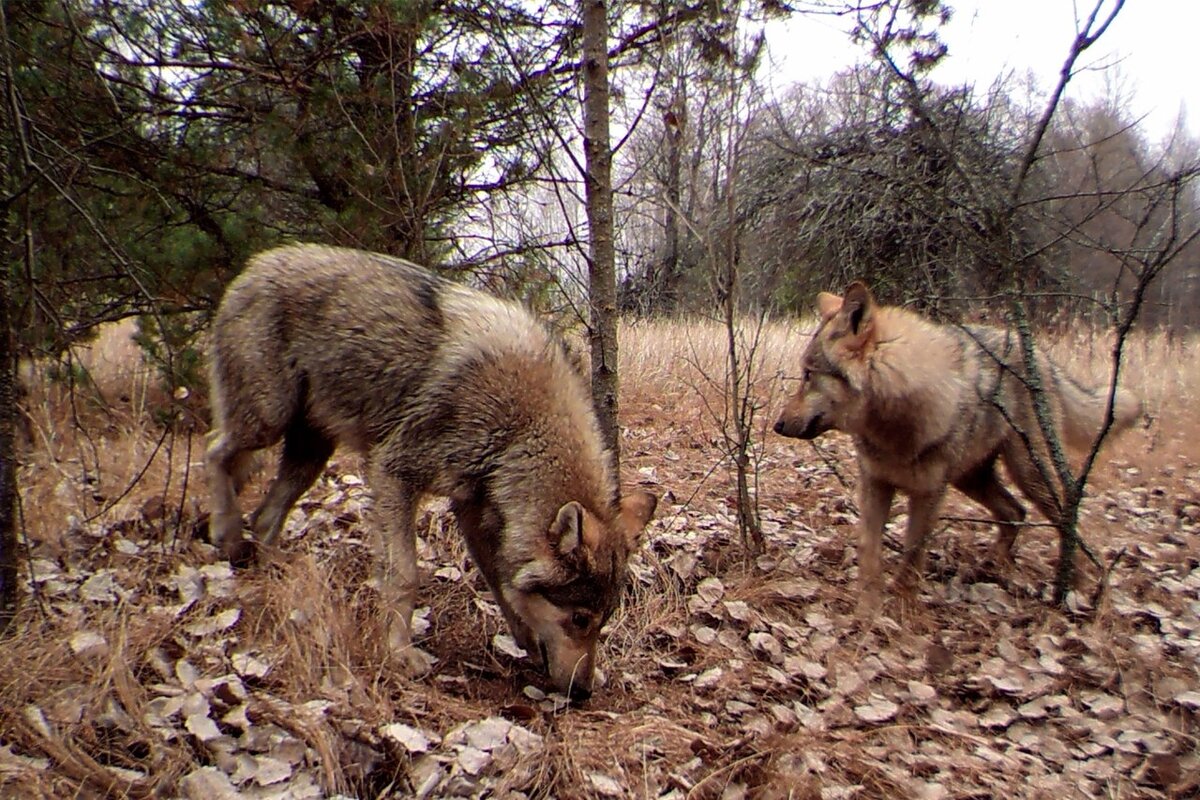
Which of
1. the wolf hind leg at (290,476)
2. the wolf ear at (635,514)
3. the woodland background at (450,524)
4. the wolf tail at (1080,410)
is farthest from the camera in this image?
the wolf tail at (1080,410)

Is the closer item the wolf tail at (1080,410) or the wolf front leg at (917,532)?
the wolf front leg at (917,532)

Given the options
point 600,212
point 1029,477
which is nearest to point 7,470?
point 600,212

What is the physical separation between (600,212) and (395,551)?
7.23 ft

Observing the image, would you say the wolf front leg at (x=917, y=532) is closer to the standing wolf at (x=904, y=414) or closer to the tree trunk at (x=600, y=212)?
the standing wolf at (x=904, y=414)

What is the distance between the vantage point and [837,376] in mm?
4938

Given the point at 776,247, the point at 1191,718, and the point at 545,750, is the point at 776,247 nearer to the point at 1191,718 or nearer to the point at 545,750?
the point at 1191,718

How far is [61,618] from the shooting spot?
3.30 meters

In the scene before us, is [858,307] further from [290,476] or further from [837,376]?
[290,476]

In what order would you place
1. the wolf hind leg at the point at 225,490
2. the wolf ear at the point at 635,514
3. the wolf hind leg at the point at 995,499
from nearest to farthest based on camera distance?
the wolf ear at the point at 635,514
the wolf hind leg at the point at 225,490
the wolf hind leg at the point at 995,499

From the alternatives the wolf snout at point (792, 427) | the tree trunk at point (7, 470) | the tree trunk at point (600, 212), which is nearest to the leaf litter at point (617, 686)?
the tree trunk at point (7, 470)

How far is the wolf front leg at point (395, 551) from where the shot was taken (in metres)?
3.76

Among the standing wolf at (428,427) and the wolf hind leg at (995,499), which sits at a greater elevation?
the standing wolf at (428,427)

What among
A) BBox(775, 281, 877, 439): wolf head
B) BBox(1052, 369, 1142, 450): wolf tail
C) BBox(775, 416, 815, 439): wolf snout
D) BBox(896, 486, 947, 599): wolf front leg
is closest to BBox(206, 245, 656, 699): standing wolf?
BBox(775, 416, 815, 439): wolf snout

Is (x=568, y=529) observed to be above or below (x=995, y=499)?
above
